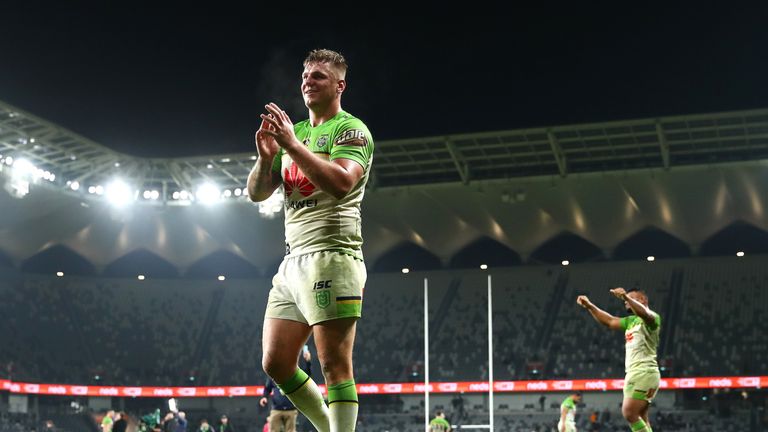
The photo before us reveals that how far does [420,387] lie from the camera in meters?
40.2

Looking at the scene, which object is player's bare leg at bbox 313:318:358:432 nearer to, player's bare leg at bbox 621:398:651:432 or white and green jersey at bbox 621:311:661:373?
player's bare leg at bbox 621:398:651:432

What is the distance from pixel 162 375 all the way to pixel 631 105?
24869 millimetres

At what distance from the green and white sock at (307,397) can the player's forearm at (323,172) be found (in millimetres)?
964

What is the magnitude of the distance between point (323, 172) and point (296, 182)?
43 cm

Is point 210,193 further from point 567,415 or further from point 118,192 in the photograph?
point 567,415

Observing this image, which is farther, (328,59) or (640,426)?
(640,426)

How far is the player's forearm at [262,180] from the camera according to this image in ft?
15.6

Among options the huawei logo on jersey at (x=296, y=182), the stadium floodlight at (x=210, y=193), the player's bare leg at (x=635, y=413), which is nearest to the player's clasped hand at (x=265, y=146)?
the huawei logo on jersey at (x=296, y=182)

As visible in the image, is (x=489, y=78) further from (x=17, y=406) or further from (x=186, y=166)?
(x=17, y=406)

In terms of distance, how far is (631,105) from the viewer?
31.8 m

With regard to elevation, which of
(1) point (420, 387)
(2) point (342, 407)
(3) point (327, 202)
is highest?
(1) point (420, 387)

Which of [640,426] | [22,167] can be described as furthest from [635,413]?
[22,167]

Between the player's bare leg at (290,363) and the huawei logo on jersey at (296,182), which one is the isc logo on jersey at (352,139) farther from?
the player's bare leg at (290,363)

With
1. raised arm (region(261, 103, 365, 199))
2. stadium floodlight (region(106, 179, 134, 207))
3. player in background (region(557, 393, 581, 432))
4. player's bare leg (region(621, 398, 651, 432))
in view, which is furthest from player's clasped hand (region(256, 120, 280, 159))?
stadium floodlight (region(106, 179, 134, 207))
